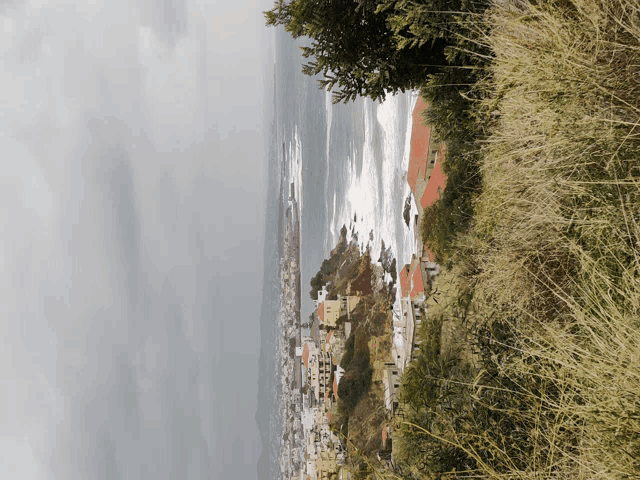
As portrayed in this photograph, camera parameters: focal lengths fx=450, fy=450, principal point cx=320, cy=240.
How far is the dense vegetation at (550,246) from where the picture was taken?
3.27m

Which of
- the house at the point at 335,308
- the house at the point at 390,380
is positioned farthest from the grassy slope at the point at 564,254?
the house at the point at 335,308

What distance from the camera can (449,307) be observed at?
29.3 ft

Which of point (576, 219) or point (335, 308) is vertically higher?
point (576, 219)

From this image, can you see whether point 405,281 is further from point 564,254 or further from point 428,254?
point 564,254

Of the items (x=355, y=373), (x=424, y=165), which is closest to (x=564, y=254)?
(x=424, y=165)

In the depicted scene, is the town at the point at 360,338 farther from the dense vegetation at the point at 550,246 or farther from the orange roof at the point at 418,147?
the dense vegetation at the point at 550,246

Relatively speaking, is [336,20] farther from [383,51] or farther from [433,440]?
[433,440]

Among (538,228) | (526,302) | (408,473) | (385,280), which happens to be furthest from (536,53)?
(385,280)

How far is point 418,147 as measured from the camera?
14273 millimetres

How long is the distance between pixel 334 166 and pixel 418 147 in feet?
54.9

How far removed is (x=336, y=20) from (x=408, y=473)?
6497mm

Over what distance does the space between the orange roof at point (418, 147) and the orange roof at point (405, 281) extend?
289 cm

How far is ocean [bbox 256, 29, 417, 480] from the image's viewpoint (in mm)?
17886

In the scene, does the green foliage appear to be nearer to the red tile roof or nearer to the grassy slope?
the grassy slope
